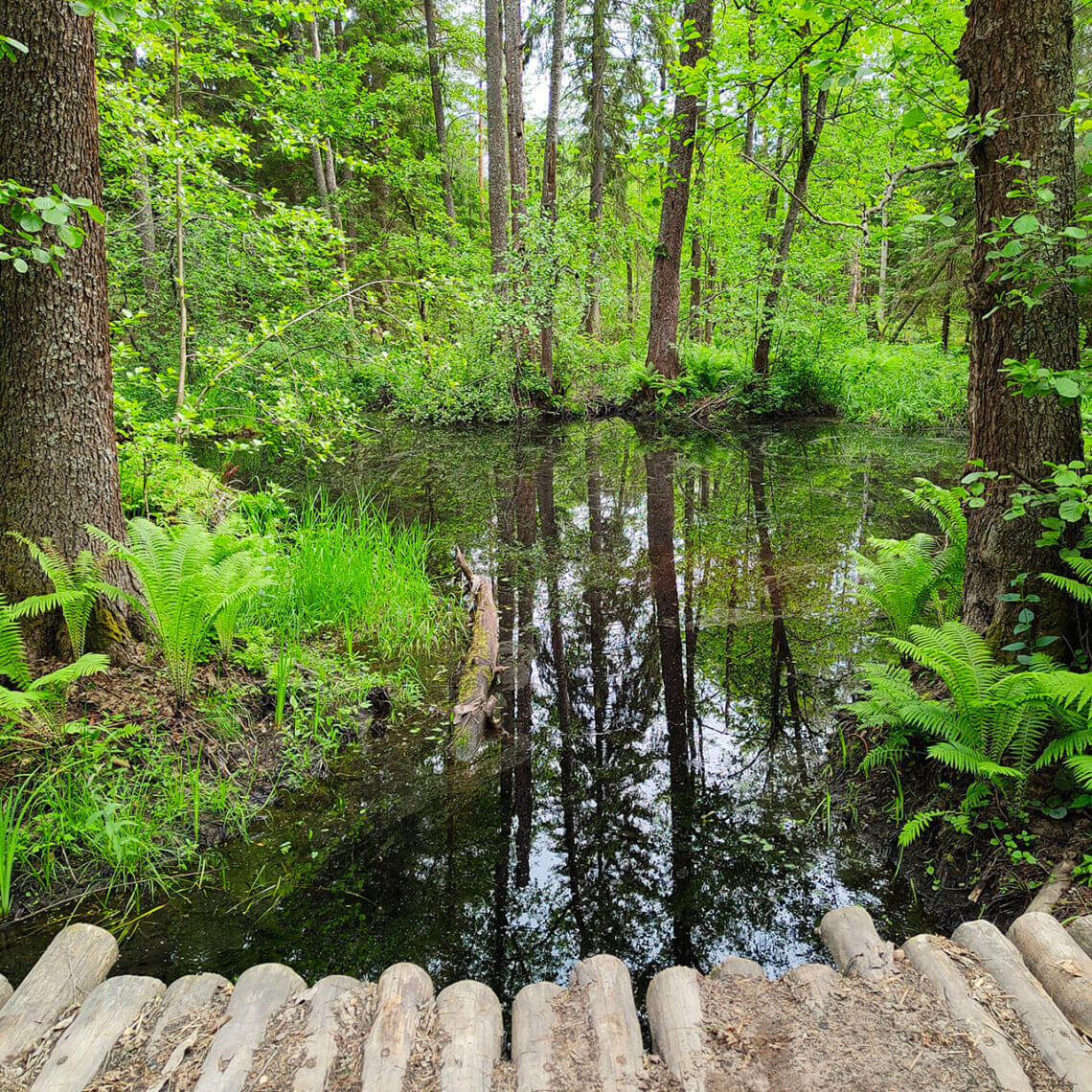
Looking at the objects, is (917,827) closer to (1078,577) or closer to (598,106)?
(1078,577)

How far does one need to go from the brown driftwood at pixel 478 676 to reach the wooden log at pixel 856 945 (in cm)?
200

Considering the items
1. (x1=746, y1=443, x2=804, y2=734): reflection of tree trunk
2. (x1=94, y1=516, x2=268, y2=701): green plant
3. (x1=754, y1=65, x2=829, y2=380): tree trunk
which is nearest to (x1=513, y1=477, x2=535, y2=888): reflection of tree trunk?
(x1=746, y1=443, x2=804, y2=734): reflection of tree trunk

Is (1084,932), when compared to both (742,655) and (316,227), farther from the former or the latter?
(316,227)

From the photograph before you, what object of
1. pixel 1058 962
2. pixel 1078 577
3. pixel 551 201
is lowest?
pixel 1058 962

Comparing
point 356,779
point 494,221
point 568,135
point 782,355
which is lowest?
point 356,779

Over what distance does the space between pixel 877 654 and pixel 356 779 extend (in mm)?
3418

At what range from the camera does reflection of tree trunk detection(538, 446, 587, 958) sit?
8.73 feet

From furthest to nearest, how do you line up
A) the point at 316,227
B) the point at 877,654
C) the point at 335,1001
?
the point at 316,227 < the point at 877,654 < the point at 335,1001

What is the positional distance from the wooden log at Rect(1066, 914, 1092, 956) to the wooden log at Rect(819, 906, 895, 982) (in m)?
0.54

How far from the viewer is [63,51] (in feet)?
10.0

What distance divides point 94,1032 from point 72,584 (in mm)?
2051

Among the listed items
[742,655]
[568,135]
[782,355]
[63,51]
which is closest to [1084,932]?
[742,655]

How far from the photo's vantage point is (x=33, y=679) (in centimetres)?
301

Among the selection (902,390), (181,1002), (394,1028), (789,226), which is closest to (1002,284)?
(394,1028)
